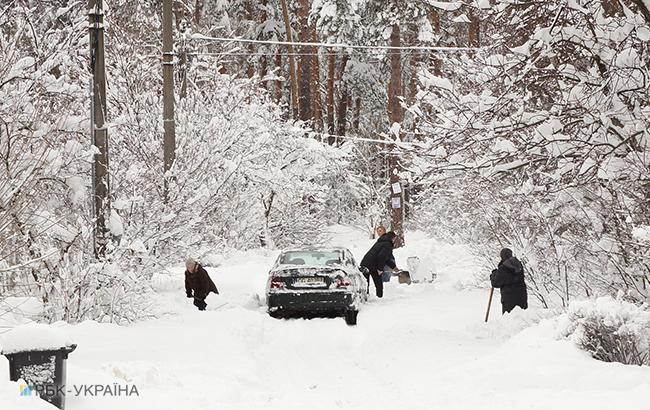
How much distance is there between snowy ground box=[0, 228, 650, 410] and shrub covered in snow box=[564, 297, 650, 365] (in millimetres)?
268

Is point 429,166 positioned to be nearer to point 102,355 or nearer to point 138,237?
point 102,355

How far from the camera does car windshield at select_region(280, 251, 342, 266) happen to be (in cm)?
1695

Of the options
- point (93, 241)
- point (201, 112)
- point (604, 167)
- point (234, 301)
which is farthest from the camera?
point (201, 112)

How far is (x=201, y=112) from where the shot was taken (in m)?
23.1

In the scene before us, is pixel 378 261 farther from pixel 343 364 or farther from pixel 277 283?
pixel 343 364

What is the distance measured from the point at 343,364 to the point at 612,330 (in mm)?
3651

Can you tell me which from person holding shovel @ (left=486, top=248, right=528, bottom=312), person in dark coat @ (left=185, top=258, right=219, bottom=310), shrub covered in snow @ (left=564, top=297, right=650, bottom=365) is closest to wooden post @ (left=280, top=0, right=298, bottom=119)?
person in dark coat @ (left=185, top=258, right=219, bottom=310)

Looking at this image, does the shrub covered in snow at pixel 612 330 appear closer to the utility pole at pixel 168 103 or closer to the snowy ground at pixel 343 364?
the snowy ground at pixel 343 364

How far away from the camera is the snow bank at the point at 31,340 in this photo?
7.66 metres

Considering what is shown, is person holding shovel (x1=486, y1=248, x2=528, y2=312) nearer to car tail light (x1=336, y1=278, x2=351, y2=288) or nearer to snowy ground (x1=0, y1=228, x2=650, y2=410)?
snowy ground (x1=0, y1=228, x2=650, y2=410)

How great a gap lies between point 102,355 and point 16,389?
3408mm

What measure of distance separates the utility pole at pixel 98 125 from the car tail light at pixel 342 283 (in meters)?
4.42

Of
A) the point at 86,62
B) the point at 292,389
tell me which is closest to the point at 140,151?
the point at 86,62

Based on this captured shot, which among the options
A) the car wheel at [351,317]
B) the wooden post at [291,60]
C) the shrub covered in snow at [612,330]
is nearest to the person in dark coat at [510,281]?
the car wheel at [351,317]
